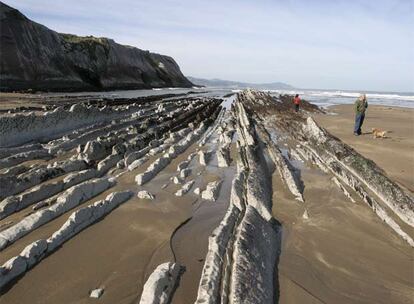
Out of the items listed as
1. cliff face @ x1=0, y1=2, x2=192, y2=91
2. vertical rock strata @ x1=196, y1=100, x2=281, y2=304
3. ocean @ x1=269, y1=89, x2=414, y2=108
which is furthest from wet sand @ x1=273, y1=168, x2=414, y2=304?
ocean @ x1=269, y1=89, x2=414, y2=108

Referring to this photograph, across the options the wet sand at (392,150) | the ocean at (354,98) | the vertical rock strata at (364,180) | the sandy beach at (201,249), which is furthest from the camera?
the ocean at (354,98)

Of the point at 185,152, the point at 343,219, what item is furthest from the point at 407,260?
the point at 185,152

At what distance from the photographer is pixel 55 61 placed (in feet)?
163

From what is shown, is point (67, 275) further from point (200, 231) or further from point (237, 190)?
point (237, 190)

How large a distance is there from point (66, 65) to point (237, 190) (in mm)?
50494

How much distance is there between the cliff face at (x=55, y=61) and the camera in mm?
41688

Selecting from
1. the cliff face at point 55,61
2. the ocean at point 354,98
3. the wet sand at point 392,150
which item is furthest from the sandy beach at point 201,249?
the ocean at point 354,98

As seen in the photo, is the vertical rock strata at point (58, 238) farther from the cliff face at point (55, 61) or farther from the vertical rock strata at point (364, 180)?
the cliff face at point (55, 61)

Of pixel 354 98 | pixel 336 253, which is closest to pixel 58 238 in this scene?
pixel 336 253

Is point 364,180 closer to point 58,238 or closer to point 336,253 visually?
point 336,253

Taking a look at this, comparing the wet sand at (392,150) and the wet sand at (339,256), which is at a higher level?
the wet sand at (339,256)

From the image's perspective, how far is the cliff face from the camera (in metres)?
41.7

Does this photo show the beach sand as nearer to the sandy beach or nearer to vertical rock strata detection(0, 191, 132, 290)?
the sandy beach

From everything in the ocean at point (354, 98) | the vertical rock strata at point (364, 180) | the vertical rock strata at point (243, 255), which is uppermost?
the vertical rock strata at point (243, 255)
